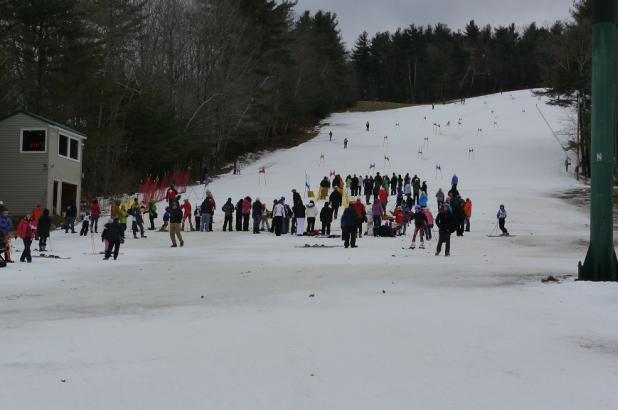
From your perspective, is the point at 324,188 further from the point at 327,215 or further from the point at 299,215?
the point at 327,215

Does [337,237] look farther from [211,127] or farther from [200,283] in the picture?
[211,127]

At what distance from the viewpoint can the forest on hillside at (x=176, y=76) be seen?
38000 millimetres

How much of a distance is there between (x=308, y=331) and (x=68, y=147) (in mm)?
29216

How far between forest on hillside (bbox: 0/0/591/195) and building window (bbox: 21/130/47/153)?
456cm

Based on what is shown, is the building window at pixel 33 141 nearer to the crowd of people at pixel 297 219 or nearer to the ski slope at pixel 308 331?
the crowd of people at pixel 297 219

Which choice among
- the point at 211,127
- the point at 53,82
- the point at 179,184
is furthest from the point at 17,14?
the point at 211,127

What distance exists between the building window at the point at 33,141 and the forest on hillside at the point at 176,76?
4.56 m

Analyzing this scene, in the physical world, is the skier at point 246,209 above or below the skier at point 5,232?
above

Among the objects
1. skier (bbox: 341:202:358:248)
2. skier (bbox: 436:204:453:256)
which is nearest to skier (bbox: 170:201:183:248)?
skier (bbox: 341:202:358:248)

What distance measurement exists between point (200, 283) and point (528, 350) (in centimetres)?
721

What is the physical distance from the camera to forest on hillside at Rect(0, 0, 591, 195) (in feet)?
125

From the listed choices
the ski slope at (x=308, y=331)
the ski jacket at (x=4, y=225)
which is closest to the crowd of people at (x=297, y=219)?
the ski slope at (x=308, y=331)

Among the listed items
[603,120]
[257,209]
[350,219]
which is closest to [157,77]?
[257,209]

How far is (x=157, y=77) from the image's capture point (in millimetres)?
52844
